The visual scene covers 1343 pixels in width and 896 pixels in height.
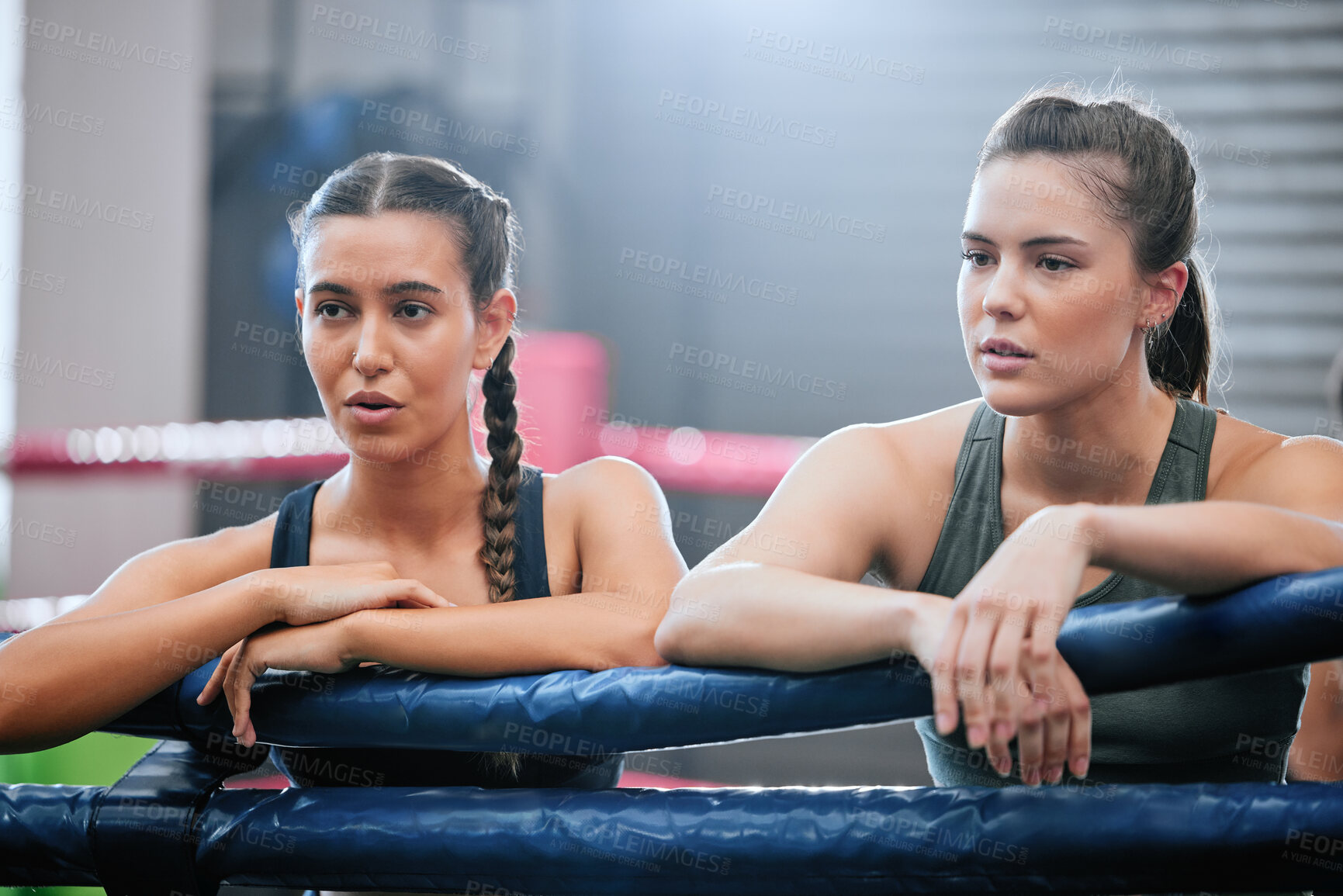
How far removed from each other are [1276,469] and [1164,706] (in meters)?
0.24

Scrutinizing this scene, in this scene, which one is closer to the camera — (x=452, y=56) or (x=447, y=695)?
(x=447, y=695)

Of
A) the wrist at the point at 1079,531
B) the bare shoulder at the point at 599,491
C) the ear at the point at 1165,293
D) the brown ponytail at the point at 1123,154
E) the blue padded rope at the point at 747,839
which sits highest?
the brown ponytail at the point at 1123,154

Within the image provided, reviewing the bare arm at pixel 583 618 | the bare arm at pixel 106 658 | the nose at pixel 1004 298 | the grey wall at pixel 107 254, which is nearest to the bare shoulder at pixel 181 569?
the bare arm at pixel 106 658

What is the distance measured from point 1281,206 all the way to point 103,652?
354cm

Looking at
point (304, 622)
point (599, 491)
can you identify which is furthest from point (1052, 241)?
point (304, 622)

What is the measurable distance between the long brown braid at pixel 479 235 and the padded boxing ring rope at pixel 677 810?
1.10ft

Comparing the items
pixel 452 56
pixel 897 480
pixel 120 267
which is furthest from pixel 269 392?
pixel 897 480

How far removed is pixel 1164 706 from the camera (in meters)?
0.98

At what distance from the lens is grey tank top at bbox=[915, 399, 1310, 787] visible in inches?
38.7

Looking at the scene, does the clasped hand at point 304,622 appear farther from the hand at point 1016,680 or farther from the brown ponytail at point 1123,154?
the brown ponytail at point 1123,154

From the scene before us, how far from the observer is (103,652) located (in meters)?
0.91

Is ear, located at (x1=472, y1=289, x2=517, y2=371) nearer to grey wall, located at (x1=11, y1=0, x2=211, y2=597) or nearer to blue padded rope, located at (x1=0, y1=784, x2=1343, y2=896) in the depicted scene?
blue padded rope, located at (x1=0, y1=784, x2=1343, y2=896)

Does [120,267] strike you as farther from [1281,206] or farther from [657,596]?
[1281,206]

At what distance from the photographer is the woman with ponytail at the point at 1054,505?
0.72 meters
